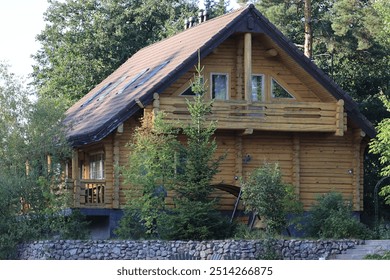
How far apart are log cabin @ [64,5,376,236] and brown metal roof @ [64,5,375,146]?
0.13 feet

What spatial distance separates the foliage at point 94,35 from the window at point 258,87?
16.0m

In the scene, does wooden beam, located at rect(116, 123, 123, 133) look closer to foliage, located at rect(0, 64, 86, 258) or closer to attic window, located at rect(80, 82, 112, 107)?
foliage, located at rect(0, 64, 86, 258)

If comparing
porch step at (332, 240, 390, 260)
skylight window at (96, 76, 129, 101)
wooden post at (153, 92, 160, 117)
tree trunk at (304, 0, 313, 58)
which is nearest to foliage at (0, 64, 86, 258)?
wooden post at (153, 92, 160, 117)

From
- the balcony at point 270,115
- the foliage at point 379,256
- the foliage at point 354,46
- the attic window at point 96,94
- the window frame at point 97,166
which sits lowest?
the foliage at point 379,256

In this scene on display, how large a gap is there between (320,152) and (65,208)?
852 cm

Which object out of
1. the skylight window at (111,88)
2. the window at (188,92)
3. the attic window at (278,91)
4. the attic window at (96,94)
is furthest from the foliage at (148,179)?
the attic window at (96,94)

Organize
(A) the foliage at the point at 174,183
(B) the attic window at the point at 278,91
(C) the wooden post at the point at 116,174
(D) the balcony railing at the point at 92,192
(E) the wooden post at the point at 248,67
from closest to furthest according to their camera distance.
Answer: (A) the foliage at the point at 174,183 < (D) the balcony railing at the point at 92,192 < (C) the wooden post at the point at 116,174 < (E) the wooden post at the point at 248,67 < (B) the attic window at the point at 278,91

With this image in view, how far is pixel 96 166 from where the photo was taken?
36.8 metres

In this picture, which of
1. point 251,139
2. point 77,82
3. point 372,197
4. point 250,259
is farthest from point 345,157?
point 77,82

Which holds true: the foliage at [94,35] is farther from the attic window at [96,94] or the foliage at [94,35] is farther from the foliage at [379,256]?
the foliage at [379,256]

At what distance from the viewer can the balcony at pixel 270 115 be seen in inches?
1296

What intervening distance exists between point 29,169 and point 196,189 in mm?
5066

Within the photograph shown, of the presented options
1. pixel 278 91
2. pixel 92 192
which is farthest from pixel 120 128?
pixel 278 91

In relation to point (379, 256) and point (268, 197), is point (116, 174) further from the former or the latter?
point (379, 256)
